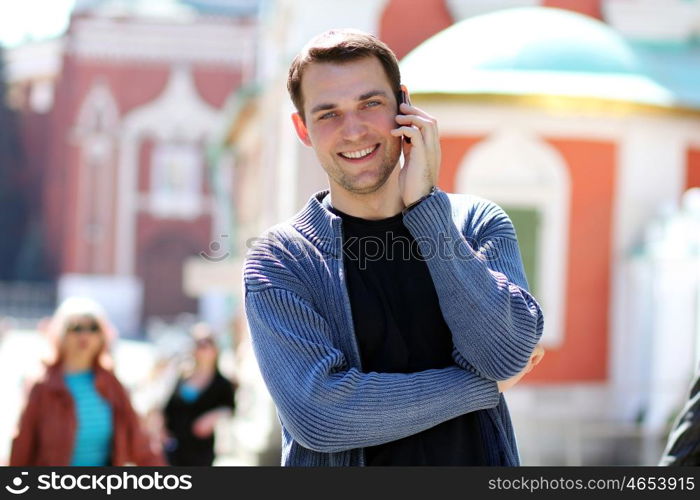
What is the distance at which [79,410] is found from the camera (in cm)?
521

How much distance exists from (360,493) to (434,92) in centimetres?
904

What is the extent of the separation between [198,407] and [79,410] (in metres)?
2.27

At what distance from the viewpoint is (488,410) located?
2.45m

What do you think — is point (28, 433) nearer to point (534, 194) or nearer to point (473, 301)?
point (473, 301)

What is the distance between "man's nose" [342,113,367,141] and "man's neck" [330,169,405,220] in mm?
134

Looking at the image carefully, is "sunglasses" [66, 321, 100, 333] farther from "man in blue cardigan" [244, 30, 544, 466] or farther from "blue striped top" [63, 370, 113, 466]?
"man in blue cardigan" [244, 30, 544, 466]

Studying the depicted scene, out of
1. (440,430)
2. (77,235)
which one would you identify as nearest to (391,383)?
(440,430)

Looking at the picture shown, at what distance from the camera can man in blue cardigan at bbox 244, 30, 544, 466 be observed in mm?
2316

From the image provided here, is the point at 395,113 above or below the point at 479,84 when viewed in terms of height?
below

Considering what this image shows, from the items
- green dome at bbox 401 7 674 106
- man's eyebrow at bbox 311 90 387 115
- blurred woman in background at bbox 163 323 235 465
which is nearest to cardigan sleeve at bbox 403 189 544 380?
man's eyebrow at bbox 311 90 387 115

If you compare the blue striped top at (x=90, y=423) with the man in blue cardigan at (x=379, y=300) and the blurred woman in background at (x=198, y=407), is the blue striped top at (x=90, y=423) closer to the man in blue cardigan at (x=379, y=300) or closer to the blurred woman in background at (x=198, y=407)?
the blurred woman in background at (x=198, y=407)

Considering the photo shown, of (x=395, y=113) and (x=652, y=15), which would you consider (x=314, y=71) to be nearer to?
(x=395, y=113)

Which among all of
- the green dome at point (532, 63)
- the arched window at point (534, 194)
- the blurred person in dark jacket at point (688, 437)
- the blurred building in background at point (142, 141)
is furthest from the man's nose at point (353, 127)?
the blurred building in background at point (142, 141)

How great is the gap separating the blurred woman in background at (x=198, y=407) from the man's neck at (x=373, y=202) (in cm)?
510
